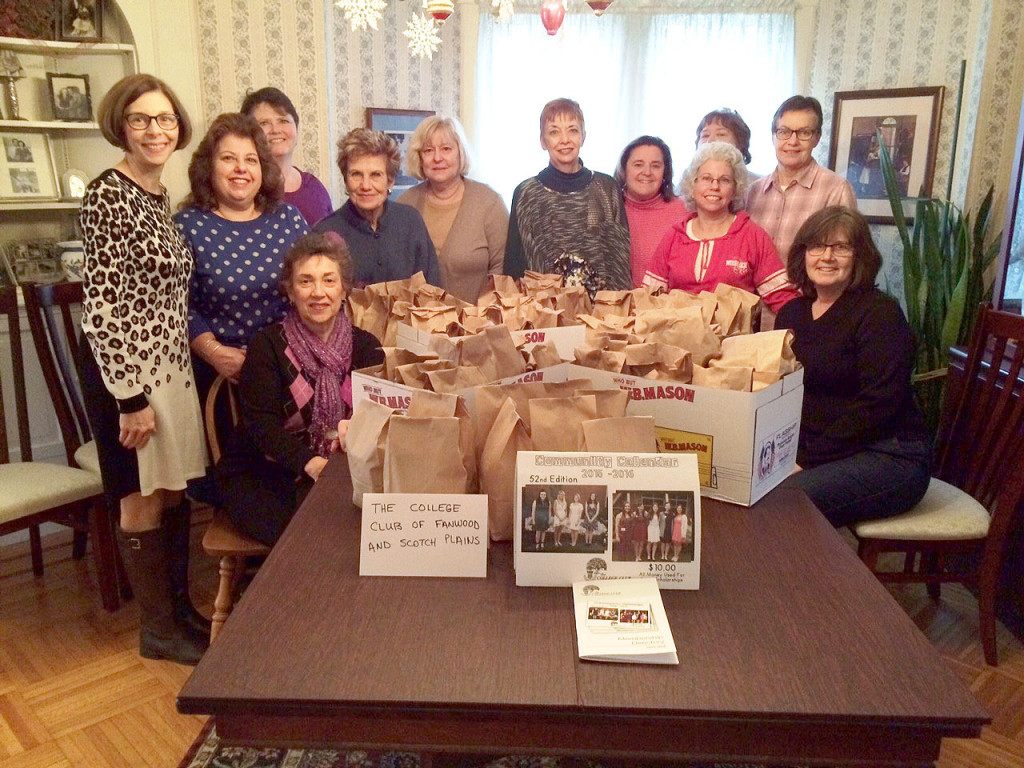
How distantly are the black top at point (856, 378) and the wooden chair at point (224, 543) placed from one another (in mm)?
1384

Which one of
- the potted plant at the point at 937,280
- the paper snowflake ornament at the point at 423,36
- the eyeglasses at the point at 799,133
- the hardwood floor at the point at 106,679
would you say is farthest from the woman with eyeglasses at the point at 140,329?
the potted plant at the point at 937,280

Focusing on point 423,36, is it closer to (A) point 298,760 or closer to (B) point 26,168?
(B) point 26,168

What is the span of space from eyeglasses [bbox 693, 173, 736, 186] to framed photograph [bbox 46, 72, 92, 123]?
2.48m

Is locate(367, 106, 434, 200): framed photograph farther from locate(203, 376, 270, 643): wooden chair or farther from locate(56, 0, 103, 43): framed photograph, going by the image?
locate(203, 376, 270, 643): wooden chair

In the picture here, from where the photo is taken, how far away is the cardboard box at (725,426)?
1.21m

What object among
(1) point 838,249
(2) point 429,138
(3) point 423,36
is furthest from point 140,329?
(3) point 423,36

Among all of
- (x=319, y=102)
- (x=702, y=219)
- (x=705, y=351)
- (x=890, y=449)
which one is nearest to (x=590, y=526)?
(x=705, y=351)

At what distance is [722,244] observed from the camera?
7.68 ft

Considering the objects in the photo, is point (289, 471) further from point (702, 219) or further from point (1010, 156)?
point (1010, 156)

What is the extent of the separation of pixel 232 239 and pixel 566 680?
155cm

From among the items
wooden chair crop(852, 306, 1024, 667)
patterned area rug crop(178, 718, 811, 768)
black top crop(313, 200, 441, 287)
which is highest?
black top crop(313, 200, 441, 287)

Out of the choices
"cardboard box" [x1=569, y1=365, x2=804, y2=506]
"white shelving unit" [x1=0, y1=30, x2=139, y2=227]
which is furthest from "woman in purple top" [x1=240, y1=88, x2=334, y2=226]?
"cardboard box" [x1=569, y1=365, x2=804, y2=506]

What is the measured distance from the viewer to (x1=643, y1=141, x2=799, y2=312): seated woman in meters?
2.31

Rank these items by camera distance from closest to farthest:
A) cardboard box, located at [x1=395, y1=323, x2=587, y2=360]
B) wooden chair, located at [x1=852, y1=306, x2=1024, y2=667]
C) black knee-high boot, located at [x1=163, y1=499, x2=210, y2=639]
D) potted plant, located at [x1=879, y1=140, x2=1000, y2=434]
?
1. cardboard box, located at [x1=395, y1=323, x2=587, y2=360]
2. wooden chair, located at [x1=852, y1=306, x2=1024, y2=667]
3. black knee-high boot, located at [x1=163, y1=499, x2=210, y2=639]
4. potted plant, located at [x1=879, y1=140, x2=1000, y2=434]
